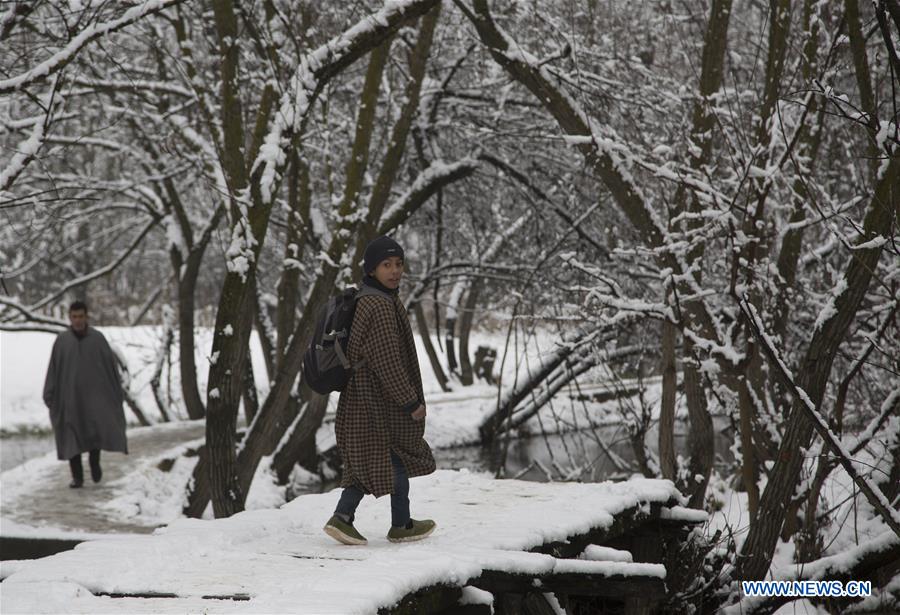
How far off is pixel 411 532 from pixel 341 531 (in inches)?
14.0

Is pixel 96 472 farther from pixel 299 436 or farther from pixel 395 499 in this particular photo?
pixel 395 499

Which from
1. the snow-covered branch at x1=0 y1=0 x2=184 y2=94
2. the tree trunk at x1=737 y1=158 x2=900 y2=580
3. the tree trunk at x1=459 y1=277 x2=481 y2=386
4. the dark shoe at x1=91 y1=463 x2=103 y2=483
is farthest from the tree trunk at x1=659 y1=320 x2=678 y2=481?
the tree trunk at x1=459 y1=277 x2=481 y2=386

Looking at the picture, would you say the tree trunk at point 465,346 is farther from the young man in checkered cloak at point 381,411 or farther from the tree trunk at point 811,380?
the young man in checkered cloak at point 381,411

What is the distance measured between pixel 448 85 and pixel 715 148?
362 cm

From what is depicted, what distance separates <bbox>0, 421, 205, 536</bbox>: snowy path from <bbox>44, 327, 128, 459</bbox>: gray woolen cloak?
47cm

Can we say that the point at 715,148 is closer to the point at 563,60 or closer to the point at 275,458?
the point at 563,60

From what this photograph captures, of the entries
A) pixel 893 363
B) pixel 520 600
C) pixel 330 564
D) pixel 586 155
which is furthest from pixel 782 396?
pixel 330 564

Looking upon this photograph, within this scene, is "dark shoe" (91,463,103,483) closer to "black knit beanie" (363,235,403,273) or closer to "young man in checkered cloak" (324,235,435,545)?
"young man in checkered cloak" (324,235,435,545)

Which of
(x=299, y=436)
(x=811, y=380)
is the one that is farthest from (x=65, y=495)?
(x=811, y=380)

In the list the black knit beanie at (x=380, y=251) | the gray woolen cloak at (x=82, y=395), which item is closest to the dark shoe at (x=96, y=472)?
the gray woolen cloak at (x=82, y=395)

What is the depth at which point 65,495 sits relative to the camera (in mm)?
10039

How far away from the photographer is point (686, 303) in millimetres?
7324

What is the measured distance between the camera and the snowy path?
8.92m

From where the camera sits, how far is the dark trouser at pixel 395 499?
16.4 ft
